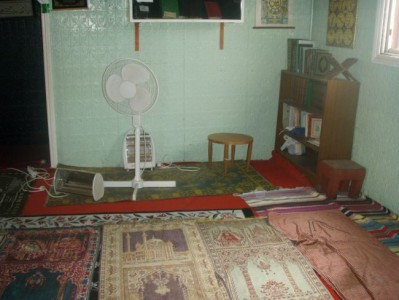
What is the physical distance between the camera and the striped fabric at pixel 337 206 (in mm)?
3156

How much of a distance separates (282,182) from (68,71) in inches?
92.9

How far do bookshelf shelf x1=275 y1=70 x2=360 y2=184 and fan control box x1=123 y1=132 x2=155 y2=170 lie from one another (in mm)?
1432

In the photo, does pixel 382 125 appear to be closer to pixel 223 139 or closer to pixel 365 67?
pixel 365 67

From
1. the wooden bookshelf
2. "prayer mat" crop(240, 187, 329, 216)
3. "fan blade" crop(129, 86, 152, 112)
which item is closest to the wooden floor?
"fan blade" crop(129, 86, 152, 112)

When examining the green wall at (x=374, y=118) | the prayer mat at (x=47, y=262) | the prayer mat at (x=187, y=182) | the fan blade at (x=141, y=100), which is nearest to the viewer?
the prayer mat at (x=47, y=262)

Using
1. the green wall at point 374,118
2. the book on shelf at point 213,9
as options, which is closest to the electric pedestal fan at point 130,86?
the book on shelf at point 213,9

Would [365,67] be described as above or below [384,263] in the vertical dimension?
above

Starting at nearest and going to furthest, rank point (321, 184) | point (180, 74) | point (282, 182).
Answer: point (321, 184) < point (282, 182) < point (180, 74)

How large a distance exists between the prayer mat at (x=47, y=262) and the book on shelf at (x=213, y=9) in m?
2.38

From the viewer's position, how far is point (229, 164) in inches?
182

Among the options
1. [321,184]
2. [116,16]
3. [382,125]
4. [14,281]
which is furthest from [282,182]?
[14,281]

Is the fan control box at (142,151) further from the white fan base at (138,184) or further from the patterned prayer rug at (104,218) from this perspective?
the patterned prayer rug at (104,218)

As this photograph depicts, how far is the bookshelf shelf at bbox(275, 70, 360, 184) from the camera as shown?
374 centimetres

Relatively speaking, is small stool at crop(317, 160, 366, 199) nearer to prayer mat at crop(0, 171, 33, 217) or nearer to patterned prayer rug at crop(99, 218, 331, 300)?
patterned prayer rug at crop(99, 218, 331, 300)
